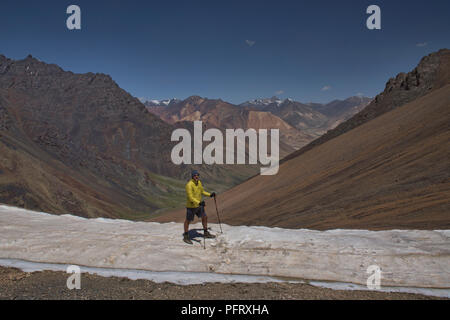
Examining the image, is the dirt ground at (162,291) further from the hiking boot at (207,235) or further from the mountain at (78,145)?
the mountain at (78,145)

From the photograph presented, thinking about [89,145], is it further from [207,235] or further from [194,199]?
[194,199]

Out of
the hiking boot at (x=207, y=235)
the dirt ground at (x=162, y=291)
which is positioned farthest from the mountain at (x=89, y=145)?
the dirt ground at (x=162, y=291)

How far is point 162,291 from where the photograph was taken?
6.02 meters

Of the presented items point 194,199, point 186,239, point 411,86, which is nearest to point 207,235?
point 186,239

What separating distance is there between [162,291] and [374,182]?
13.4 meters

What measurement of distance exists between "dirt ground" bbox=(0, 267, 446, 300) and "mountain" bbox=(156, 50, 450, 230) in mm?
5573

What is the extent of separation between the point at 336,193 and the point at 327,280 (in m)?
11.2

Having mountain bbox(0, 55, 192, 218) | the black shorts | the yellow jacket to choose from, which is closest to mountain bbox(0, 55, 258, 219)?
mountain bbox(0, 55, 192, 218)

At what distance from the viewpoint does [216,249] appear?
8.12 meters

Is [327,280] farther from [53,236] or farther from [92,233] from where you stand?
[53,236]

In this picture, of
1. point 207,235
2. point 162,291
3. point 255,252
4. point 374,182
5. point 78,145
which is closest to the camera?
point 162,291

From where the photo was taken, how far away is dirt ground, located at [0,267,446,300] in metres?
5.71

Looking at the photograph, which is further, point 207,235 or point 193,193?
point 207,235
